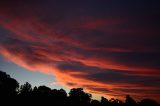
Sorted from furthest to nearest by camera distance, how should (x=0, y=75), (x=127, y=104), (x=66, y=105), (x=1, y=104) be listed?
(x=0, y=75), (x=127, y=104), (x=66, y=105), (x=1, y=104)

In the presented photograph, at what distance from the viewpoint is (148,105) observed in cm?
12588

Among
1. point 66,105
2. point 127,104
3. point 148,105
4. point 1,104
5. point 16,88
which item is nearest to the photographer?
point 1,104

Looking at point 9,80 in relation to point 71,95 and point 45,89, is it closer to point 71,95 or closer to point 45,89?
point 45,89

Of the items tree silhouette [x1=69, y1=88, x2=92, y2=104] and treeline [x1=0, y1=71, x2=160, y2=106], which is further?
tree silhouette [x1=69, y1=88, x2=92, y2=104]

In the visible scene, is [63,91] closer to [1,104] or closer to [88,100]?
[88,100]

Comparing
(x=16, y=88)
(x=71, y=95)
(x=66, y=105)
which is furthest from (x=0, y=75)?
(x=71, y=95)

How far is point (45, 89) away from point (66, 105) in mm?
65866

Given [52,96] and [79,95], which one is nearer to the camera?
[52,96]

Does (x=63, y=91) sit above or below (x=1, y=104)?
above

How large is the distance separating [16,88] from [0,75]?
2192 cm

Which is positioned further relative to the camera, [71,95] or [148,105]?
[71,95]

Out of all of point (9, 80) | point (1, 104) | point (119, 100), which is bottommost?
point (1, 104)

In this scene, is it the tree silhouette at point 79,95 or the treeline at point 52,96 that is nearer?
the treeline at point 52,96

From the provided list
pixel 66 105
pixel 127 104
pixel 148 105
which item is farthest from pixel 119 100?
pixel 66 105
